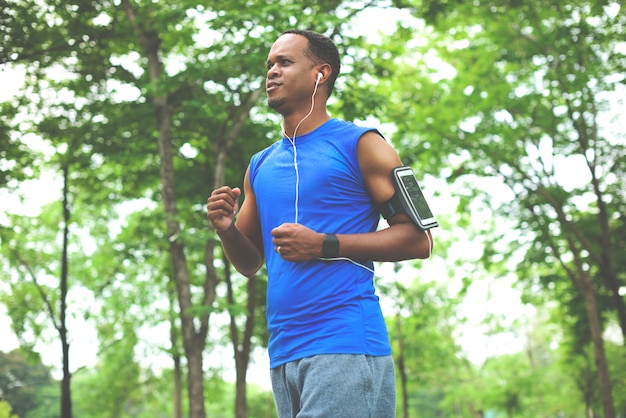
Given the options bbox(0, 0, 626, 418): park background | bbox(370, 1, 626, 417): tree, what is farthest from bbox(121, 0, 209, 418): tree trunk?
bbox(370, 1, 626, 417): tree

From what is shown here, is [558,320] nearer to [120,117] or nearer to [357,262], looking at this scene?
[120,117]

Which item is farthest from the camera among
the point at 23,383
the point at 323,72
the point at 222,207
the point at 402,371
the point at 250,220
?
the point at 402,371

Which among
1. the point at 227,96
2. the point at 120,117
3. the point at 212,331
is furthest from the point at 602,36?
the point at 212,331

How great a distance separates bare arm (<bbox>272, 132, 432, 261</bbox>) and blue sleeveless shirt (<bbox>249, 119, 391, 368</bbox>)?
4cm

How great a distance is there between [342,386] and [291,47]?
1.21 m

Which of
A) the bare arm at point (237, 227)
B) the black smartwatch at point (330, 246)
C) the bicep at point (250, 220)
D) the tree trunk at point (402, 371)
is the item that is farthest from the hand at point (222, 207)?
the tree trunk at point (402, 371)

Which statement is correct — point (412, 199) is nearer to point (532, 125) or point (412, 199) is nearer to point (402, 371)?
point (532, 125)

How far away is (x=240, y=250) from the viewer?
2.65 metres

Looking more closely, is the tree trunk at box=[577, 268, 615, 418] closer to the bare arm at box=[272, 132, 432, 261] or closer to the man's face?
the bare arm at box=[272, 132, 432, 261]

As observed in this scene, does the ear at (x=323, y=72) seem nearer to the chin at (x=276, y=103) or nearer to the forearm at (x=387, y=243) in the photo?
the chin at (x=276, y=103)

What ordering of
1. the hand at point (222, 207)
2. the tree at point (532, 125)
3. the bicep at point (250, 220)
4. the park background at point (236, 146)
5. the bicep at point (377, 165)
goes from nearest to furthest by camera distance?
the bicep at point (377, 165), the hand at point (222, 207), the bicep at point (250, 220), the park background at point (236, 146), the tree at point (532, 125)

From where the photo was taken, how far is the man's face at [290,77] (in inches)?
98.0

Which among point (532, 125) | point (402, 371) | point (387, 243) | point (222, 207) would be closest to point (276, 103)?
point (222, 207)

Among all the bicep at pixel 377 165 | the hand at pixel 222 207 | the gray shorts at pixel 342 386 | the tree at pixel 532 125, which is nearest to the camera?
the gray shorts at pixel 342 386
